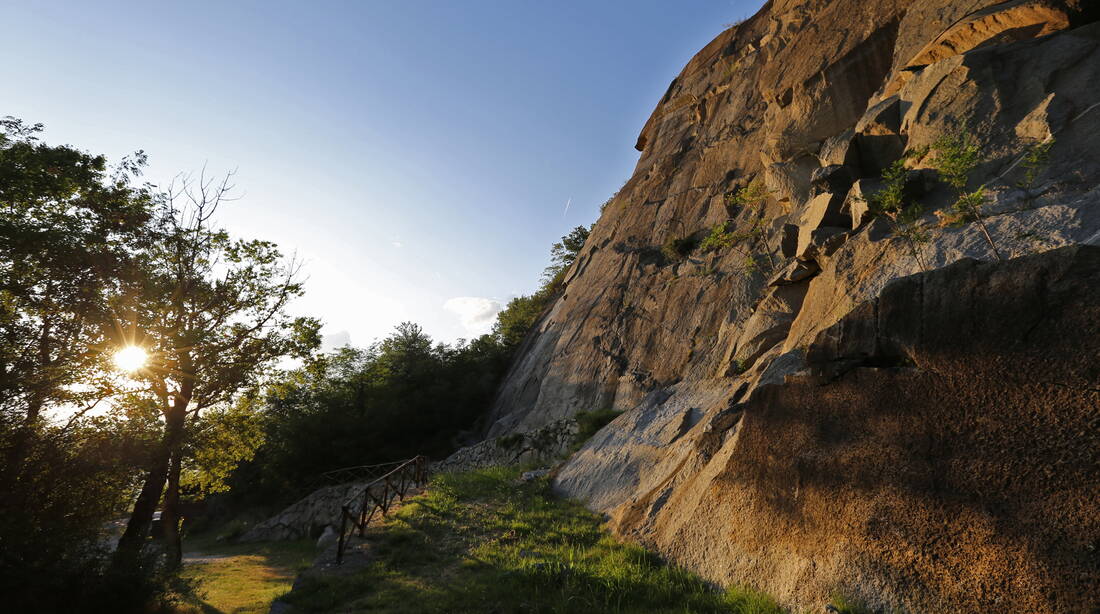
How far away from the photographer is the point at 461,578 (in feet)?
18.9

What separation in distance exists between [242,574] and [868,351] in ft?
52.9

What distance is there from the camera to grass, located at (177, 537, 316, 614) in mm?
8289

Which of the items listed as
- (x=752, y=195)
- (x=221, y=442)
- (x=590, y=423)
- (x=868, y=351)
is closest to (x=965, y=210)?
(x=868, y=351)

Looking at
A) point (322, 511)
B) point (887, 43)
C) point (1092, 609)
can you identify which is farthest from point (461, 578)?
point (322, 511)

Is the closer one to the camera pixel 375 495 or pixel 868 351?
pixel 868 351

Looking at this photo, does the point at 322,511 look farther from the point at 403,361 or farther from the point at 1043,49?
the point at 1043,49

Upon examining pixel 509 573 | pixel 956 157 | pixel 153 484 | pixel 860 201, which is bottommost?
pixel 509 573

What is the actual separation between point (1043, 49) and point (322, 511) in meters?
25.5

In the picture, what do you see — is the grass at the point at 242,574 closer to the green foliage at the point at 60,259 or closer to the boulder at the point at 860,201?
the green foliage at the point at 60,259

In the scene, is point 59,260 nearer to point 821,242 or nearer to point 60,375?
point 60,375

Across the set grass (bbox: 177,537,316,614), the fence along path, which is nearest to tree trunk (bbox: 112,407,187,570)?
grass (bbox: 177,537,316,614)

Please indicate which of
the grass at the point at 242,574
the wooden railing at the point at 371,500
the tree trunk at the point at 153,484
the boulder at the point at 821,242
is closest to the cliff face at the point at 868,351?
the boulder at the point at 821,242

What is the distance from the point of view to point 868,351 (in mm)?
4039

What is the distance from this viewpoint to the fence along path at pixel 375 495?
7.60m
